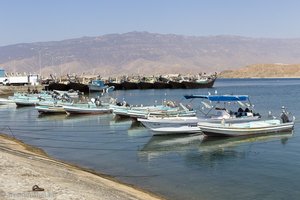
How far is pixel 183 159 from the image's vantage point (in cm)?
2450

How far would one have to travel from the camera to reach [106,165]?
75.7ft

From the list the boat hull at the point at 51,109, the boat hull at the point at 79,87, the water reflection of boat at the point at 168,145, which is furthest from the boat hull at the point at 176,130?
the boat hull at the point at 79,87

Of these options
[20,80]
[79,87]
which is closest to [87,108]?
[79,87]

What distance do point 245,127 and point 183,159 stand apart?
340 inches

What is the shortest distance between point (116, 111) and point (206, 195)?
2881 centimetres

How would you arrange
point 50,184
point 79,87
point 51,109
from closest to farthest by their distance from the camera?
1. point 50,184
2. point 51,109
3. point 79,87

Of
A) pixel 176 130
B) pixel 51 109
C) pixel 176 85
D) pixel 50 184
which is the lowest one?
pixel 176 130

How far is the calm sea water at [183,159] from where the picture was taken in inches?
730

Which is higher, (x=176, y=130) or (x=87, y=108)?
(x=87, y=108)

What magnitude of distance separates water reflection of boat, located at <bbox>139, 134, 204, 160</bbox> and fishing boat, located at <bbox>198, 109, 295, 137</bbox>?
978 millimetres

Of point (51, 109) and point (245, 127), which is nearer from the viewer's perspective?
point (245, 127)

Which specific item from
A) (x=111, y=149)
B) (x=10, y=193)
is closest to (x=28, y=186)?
(x=10, y=193)

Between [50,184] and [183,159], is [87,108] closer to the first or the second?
[183,159]

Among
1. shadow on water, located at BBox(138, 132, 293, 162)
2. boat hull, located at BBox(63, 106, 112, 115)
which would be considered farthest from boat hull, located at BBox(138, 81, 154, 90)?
shadow on water, located at BBox(138, 132, 293, 162)
